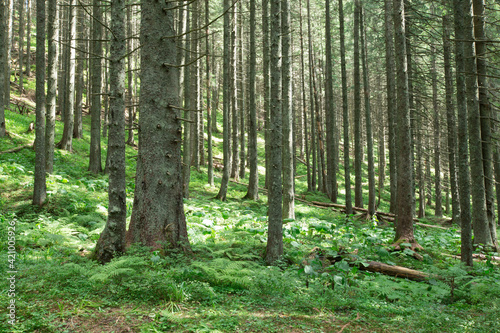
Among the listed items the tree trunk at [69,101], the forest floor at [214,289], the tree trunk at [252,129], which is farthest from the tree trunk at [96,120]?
the tree trunk at [252,129]

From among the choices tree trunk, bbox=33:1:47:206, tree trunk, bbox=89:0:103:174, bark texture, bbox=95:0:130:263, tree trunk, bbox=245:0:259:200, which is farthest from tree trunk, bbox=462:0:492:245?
tree trunk, bbox=89:0:103:174

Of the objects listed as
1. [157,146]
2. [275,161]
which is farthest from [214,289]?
[275,161]

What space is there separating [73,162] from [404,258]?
1282cm

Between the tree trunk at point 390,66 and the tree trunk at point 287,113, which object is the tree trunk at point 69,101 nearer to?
the tree trunk at point 287,113

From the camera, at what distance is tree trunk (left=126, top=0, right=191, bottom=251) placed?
5.16 m

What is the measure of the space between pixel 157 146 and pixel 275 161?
7.77 ft

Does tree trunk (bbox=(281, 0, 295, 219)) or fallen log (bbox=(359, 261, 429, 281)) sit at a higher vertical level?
tree trunk (bbox=(281, 0, 295, 219))

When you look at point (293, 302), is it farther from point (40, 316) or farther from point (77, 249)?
point (77, 249)

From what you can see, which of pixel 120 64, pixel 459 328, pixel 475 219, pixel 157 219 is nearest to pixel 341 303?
pixel 459 328

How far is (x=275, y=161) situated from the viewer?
638cm

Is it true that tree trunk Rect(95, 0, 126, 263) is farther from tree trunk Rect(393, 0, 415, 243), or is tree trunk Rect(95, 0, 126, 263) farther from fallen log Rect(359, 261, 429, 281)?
tree trunk Rect(393, 0, 415, 243)

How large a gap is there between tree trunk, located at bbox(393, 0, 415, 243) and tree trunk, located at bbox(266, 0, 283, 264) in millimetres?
4209

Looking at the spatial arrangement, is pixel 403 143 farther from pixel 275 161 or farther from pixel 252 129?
pixel 252 129

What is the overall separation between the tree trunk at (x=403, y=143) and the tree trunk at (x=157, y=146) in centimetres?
641
